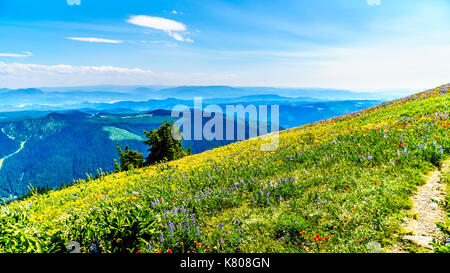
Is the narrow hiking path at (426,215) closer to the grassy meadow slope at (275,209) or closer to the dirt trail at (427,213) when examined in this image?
the dirt trail at (427,213)

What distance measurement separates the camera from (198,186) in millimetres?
8875

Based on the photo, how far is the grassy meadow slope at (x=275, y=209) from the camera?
4.38 metres

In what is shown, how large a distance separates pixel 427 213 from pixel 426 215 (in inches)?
2.9

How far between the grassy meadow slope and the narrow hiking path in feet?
0.60

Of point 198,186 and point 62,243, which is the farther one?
point 198,186

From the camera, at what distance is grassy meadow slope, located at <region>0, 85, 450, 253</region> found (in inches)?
172

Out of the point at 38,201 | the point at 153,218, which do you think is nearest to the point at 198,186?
the point at 153,218

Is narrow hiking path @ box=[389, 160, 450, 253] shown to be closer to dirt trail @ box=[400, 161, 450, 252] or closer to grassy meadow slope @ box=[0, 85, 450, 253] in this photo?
dirt trail @ box=[400, 161, 450, 252]

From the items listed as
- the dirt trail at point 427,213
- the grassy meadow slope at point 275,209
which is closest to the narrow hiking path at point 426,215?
the dirt trail at point 427,213

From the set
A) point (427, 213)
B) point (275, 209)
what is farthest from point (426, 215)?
point (275, 209)

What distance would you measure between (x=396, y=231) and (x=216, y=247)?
3590mm

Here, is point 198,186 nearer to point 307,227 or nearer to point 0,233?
point 307,227

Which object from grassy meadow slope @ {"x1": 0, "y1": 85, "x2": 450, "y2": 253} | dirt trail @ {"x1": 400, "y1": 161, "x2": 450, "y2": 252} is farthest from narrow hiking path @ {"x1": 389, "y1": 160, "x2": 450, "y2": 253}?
grassy meadow slope @ {"x1": 0, "y1": 85, "x2": 450, "y2": 253}

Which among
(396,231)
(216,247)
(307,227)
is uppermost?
(396,231)
